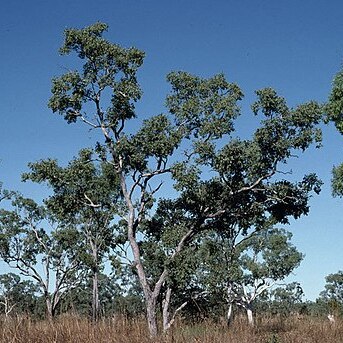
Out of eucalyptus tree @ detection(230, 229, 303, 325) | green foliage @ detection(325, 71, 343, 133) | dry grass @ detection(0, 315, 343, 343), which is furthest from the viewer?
eucalyptus tree @ detection(230, 229, 303, 325)

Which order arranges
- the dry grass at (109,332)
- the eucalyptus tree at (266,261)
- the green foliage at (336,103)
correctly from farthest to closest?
the eucalyptus tree at (266,261)
the green foliage at (336,103)
the dry grass at (109,332)

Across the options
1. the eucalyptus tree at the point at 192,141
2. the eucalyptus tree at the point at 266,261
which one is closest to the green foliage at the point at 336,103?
the eucalyptus tree at the point at 192,141

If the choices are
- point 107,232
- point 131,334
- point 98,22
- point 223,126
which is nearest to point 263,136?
point 223,126

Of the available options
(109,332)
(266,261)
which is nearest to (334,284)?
(266,261)

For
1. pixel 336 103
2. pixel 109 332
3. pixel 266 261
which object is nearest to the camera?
pixel 109 332

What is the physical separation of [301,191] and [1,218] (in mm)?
30514

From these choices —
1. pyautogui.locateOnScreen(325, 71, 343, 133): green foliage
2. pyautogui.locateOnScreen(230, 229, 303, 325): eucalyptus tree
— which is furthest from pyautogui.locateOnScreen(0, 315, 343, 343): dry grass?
pyautogui.locateOnScreen(230, 229, 303, 325): eucalyptus tree

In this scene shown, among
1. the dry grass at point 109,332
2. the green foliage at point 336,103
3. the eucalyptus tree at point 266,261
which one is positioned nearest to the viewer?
the dry grass at point 109,332

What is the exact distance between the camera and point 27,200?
4609 cm

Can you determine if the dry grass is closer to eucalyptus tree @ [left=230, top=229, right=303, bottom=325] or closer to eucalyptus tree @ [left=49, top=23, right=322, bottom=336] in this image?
eucalyptus tree @ [left=49, top=23, right=322, bottom=336]

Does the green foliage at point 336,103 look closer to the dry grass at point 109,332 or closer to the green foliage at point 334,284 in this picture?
the dry grass at point 109,332

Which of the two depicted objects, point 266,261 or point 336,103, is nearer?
point 336,103

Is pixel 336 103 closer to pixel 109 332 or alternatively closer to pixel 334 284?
pixel 109 332

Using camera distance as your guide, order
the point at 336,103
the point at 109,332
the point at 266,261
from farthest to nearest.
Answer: the point at 266,261 < the point at 336,103 < the point at 109,332
